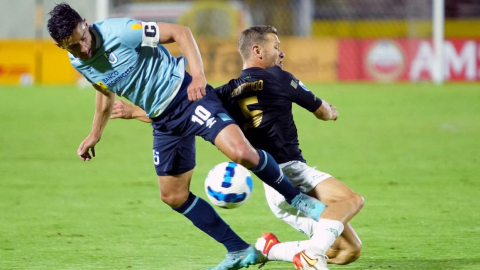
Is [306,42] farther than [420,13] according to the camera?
No

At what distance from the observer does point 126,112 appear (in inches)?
204

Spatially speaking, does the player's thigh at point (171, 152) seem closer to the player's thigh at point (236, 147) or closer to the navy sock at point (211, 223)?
the navy sock at point (211, 223)

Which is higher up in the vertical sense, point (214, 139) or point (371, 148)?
point (214, 139)

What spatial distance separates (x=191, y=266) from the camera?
4980mm

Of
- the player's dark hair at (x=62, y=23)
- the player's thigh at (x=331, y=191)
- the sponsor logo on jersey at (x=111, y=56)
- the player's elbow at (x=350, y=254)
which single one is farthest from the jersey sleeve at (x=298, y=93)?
the player's dark hair at (x=62, y=23)

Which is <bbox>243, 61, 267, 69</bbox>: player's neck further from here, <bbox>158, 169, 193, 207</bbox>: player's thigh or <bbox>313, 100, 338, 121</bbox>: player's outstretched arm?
<bbox>158, 169, 193, 207</bbox>: player's thigh

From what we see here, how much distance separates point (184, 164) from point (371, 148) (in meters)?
6.32

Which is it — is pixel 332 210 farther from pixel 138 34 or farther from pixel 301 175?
pixel 138 34

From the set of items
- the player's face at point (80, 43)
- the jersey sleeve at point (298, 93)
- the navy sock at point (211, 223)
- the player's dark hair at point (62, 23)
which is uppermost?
the player's dark hair at point (62, 23)

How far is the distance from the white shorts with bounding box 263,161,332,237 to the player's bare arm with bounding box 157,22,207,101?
743 mm

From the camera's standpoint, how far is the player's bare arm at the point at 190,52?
4.61 metres

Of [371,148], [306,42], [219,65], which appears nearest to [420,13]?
[306,42]

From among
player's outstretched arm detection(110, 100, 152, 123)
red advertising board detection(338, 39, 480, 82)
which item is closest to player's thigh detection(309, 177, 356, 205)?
player's outstretched arm detection(110, 100, 152, 123)

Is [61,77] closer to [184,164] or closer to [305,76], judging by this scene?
[305,76]
